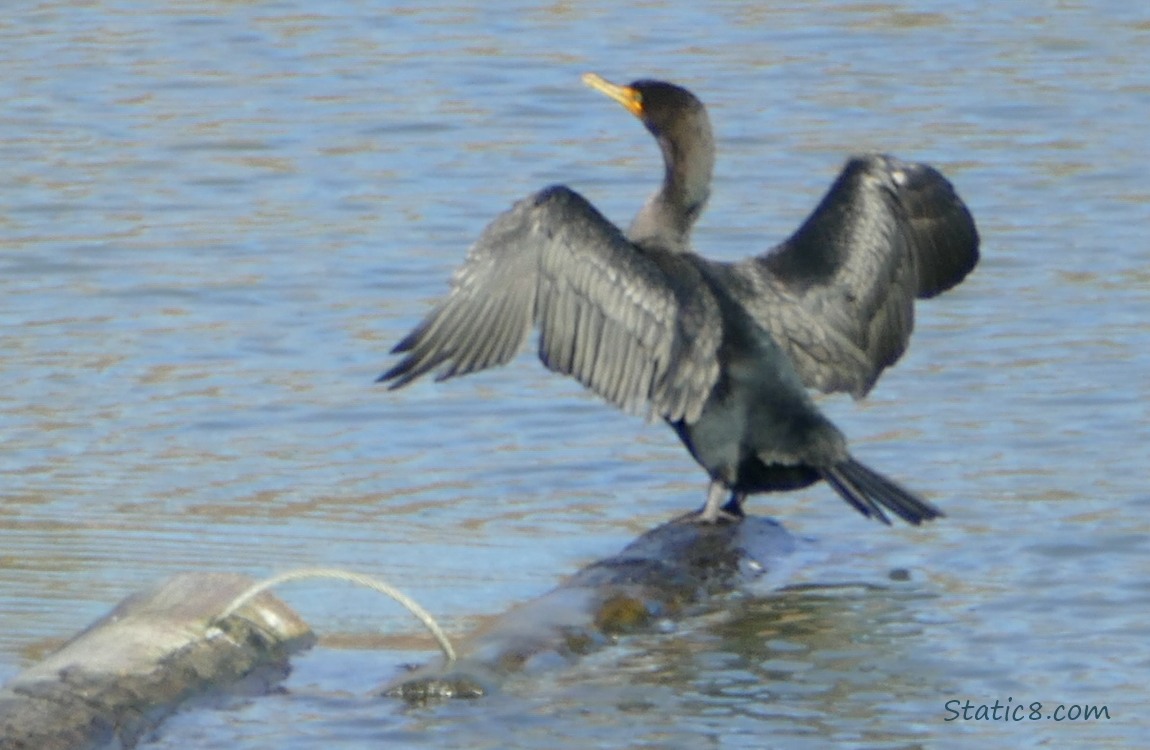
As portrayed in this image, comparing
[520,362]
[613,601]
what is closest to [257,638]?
[613,601]

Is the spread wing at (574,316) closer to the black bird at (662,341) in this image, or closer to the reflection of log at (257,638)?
the black bird at (662,341)

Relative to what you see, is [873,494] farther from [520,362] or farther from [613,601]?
[520,362]

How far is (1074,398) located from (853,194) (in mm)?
1875

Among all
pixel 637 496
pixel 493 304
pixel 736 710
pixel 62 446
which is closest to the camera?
pixel 736 710

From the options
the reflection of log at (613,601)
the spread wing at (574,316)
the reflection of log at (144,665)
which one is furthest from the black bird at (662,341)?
the reflection of log at (144,665)

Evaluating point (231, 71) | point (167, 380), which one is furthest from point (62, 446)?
point (231, 71)

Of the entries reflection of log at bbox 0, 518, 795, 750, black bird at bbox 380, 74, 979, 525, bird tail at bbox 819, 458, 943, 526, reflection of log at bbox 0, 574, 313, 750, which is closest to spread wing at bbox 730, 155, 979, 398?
black bird at bbox 380, 74, 979, 525

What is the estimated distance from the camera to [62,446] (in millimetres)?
8297

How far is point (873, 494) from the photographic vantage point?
6.28 meters

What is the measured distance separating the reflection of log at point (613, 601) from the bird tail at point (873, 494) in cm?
21

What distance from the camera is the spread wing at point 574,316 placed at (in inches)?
249

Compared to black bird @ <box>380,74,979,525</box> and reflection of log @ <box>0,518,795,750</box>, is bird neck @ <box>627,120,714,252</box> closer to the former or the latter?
black bird @ <box>380,74,979,525</box>

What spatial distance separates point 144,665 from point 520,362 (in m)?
4.42

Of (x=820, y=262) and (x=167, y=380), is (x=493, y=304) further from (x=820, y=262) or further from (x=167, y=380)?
(x=167, y=380)
